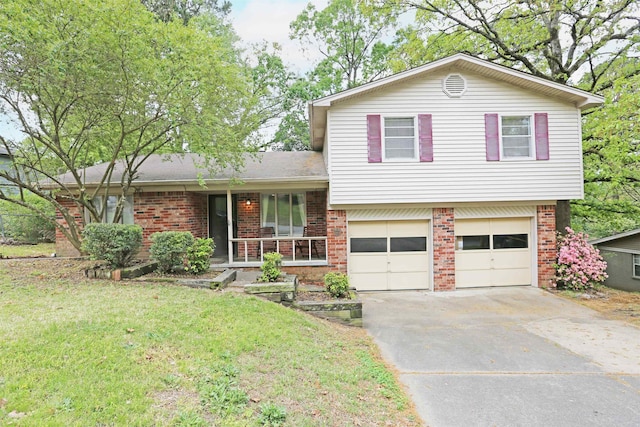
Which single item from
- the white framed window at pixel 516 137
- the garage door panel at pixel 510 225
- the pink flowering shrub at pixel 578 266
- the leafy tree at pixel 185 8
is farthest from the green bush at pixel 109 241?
the leafy tree at pixel 185 8

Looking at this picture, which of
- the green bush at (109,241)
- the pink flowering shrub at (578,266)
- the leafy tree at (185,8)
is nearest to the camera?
the green bush at (109,241)

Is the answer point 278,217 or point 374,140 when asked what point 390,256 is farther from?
point 278,217

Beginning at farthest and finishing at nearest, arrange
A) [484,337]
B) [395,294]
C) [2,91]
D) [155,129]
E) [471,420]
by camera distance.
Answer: [395,294] < [155,129] < [2,91] < [484,337] < [471,420]

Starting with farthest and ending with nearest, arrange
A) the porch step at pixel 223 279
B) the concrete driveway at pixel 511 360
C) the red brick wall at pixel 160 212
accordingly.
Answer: the red brick wall at pixel 160 212 → the porch step at pixel 223 279 → the concrete driveway at pixel 511 360

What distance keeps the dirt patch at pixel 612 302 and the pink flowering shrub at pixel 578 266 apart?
1.19 ft

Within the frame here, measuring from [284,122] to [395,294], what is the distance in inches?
531

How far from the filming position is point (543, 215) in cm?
923

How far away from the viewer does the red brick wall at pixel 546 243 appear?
30.3 ft

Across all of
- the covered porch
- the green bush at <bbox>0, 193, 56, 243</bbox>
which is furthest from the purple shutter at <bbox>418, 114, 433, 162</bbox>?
the green bush at <bbox>0, 193, 56, 243</bbox>

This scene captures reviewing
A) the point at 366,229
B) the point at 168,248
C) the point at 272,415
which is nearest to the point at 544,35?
the point at 366,229

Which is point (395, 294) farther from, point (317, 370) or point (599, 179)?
point (599, 179)

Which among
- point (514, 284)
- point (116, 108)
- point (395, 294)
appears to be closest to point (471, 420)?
point (395, 294)

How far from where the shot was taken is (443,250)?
30.1 ft

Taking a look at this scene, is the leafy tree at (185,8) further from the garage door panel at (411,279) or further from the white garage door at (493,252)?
the white garage door at (493,252)
